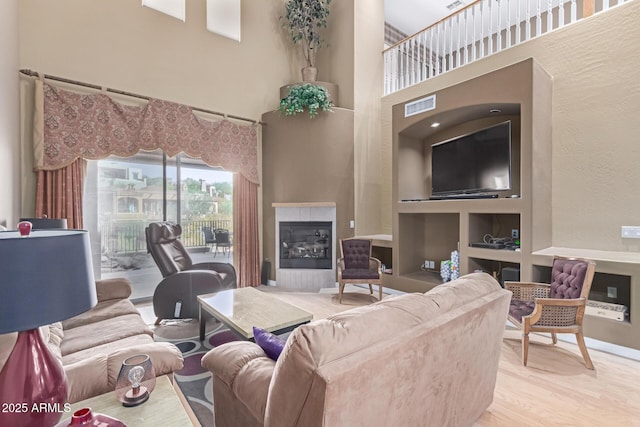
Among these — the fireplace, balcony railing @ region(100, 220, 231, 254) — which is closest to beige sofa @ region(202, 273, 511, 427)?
balcony railing @ region(100, 220, 231, 254)

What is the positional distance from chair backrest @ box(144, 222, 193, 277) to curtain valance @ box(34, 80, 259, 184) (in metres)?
1.17

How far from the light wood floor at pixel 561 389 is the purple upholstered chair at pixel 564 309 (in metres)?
0.16

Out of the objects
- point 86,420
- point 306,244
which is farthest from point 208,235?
point 86,420

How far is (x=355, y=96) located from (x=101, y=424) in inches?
216

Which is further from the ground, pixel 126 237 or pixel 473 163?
pixel 473 163

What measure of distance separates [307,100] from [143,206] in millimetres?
2988

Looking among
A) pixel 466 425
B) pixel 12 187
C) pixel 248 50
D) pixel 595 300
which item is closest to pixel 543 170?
pixel 595 300

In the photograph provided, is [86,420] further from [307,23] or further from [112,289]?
[307,23]

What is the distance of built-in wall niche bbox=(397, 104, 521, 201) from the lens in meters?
4.06

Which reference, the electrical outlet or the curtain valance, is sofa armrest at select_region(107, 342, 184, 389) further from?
the electrical outlet

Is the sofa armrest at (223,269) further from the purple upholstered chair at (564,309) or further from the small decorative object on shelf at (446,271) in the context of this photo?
the purple upholstered chair at (564,309)

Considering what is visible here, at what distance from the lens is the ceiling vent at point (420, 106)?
14.0 ft

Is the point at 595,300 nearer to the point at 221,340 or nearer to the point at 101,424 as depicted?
the point at 221,340

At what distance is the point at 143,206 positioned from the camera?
4398 millimetres
